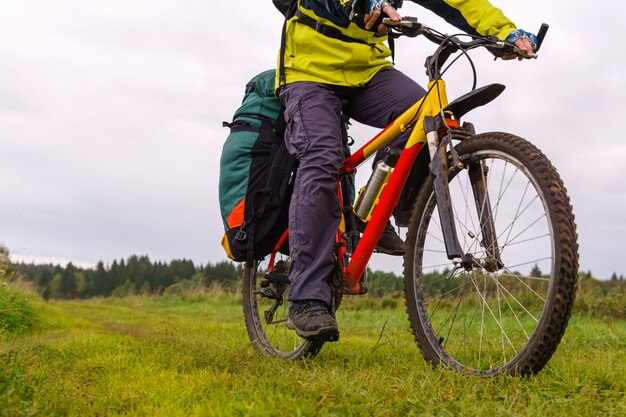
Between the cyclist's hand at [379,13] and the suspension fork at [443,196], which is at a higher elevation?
the cyclist's hand at [379,13]

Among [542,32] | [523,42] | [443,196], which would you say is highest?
[542,32]

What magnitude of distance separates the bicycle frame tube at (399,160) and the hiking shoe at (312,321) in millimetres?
371

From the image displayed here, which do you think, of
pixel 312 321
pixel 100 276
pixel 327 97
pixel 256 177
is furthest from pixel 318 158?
pixel 100 276

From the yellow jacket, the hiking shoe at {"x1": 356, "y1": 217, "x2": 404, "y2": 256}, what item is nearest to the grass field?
the hiking shoe at {"x1": 356, "y1": 217, "x2": 404, "y2": 256}

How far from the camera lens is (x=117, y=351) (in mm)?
3758

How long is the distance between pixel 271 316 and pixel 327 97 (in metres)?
1.64

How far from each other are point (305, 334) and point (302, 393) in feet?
2.68

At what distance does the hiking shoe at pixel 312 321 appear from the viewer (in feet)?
9.94

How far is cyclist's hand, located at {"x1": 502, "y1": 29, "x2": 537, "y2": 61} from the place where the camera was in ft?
9.32

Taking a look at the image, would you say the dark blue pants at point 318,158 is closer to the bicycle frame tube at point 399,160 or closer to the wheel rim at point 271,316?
the bicycle frame tube at point 399,160

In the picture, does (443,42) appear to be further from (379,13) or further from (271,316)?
(271,316)

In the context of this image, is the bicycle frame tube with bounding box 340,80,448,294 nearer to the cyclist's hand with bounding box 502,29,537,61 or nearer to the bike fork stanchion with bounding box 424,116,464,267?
the bike fork stanchion with bounding box 424,116,464,267

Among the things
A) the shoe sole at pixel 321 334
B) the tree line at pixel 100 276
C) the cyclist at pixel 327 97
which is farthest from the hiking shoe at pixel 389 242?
the tree line at pixel 100 276

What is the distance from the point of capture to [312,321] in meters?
3.07
